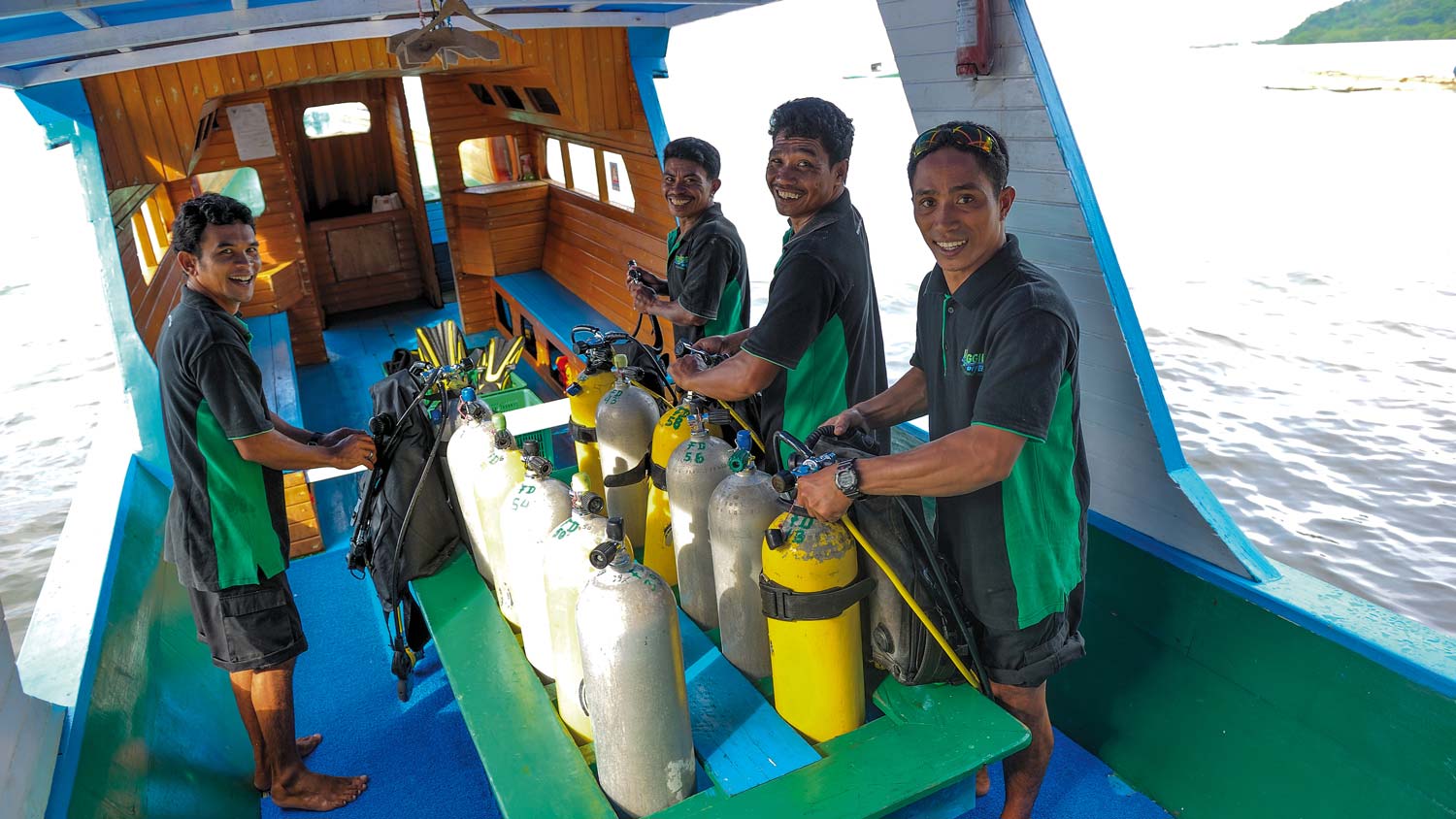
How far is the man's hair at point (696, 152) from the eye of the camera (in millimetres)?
4109

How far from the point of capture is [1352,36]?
6.79 m

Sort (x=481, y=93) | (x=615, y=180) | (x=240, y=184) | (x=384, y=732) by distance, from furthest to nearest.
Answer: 1. (x=481, y=93)
2. (x=240, y=184)
3. (x=615, y=180)
4. (x=384, y=732)

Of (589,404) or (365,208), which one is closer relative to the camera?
(589,404)

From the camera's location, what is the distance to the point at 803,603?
197cm

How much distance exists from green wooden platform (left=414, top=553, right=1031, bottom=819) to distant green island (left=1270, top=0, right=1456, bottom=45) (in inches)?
173

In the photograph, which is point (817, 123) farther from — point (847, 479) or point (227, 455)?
point (227, 455)

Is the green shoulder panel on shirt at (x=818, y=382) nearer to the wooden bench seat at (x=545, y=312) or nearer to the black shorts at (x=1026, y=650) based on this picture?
the black shorts at (x=1026, y=650)

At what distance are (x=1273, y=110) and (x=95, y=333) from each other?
22.9m

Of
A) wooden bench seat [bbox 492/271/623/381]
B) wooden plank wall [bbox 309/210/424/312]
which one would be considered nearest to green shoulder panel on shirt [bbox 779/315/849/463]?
wooden bench seat [bbox 492/271/623/381]

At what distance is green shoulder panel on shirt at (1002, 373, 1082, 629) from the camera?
2.19 m

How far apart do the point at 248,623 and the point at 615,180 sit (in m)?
6.40

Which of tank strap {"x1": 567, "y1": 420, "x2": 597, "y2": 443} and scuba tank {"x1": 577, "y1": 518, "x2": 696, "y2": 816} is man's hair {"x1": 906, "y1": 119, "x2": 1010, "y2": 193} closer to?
scuba tank {"x1": 577, "y1": 518, "x2": 696, "y2": 816}

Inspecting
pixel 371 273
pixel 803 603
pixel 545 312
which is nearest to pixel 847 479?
pixel 803 603

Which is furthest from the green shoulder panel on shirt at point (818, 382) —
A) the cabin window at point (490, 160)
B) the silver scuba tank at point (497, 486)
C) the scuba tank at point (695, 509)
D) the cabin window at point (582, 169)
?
the cabin window at point (490, 160)
